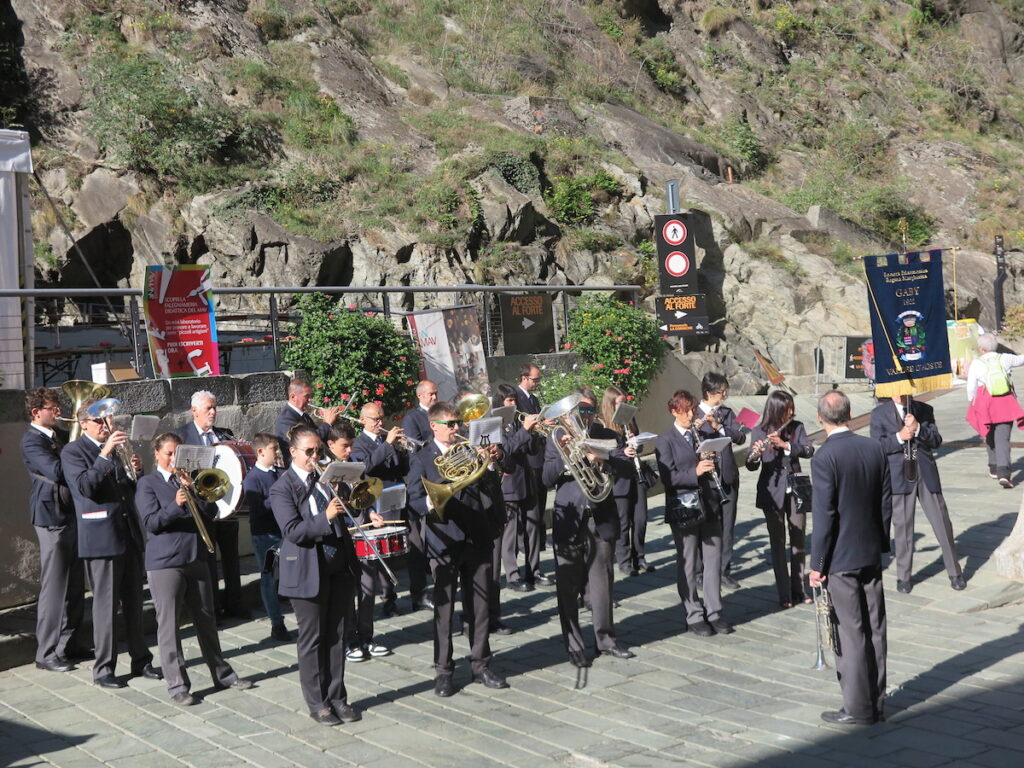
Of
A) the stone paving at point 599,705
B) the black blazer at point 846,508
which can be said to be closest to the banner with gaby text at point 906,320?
the stone paving at point 599,705

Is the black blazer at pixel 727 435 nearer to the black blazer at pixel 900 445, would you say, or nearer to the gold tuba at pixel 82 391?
the black blazer at pixel 900 445

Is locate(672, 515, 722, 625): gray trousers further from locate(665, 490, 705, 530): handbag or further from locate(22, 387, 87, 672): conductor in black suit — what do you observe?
locate(22, 387, 87, 672): conductor in black suit

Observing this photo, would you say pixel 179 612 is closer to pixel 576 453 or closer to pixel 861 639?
pixel 576 453

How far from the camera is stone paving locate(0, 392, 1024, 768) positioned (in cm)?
590

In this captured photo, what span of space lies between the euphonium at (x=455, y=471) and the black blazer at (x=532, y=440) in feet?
5.35

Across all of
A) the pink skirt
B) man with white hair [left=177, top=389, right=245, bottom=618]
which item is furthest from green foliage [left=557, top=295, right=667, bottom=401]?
man with white hair [left=177, top=389, right=245, bottom=618]

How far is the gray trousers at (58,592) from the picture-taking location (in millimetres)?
7641

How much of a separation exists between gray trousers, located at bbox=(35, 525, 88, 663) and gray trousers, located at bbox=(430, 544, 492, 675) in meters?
2.75

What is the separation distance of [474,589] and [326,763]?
5.53 feet

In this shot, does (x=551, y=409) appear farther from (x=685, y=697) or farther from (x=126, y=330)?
(x=126, y=330)

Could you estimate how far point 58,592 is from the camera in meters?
7.63

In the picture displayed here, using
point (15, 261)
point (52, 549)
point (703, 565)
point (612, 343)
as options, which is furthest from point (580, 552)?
point (612, 343)

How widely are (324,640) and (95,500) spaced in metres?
2.04

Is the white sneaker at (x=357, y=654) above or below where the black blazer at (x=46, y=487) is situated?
below
